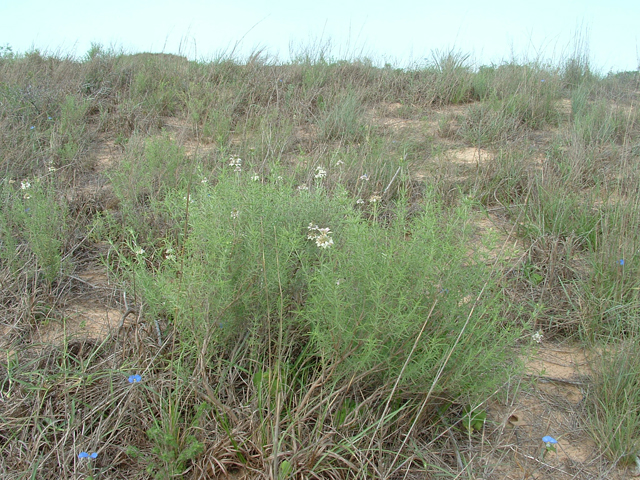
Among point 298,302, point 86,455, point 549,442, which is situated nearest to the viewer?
point 86,455

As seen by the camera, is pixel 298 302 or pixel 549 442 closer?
pixel 549 442

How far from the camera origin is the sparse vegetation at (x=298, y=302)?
1688mm

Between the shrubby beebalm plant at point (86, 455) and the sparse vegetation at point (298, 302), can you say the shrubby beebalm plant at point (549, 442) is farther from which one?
the shrubby beebalm plant at point (86, 455)

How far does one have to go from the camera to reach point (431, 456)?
5.90 ft

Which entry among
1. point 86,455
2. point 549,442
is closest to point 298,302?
point 86,455

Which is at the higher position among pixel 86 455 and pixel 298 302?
pixel 298 302

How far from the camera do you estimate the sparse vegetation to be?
1.69 m

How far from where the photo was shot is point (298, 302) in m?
2.06

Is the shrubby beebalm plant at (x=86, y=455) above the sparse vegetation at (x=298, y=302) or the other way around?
the other way around

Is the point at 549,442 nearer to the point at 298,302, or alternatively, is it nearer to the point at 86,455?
the point at 298,302

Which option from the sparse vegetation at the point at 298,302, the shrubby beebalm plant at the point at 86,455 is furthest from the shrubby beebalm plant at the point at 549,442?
the shrubby beebalm plant at the point at 86,455

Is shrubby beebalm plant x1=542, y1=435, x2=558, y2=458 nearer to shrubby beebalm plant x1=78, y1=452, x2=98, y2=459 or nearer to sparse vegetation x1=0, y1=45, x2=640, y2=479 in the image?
sparse vegetation x1=0, y1=45, x2=640, y2=479

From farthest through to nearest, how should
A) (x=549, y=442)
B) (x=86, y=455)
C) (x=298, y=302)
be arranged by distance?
(x=298, y=302)
(x=549, y=442)
(x=86, y=455)

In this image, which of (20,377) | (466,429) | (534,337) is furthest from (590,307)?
(20,377)
